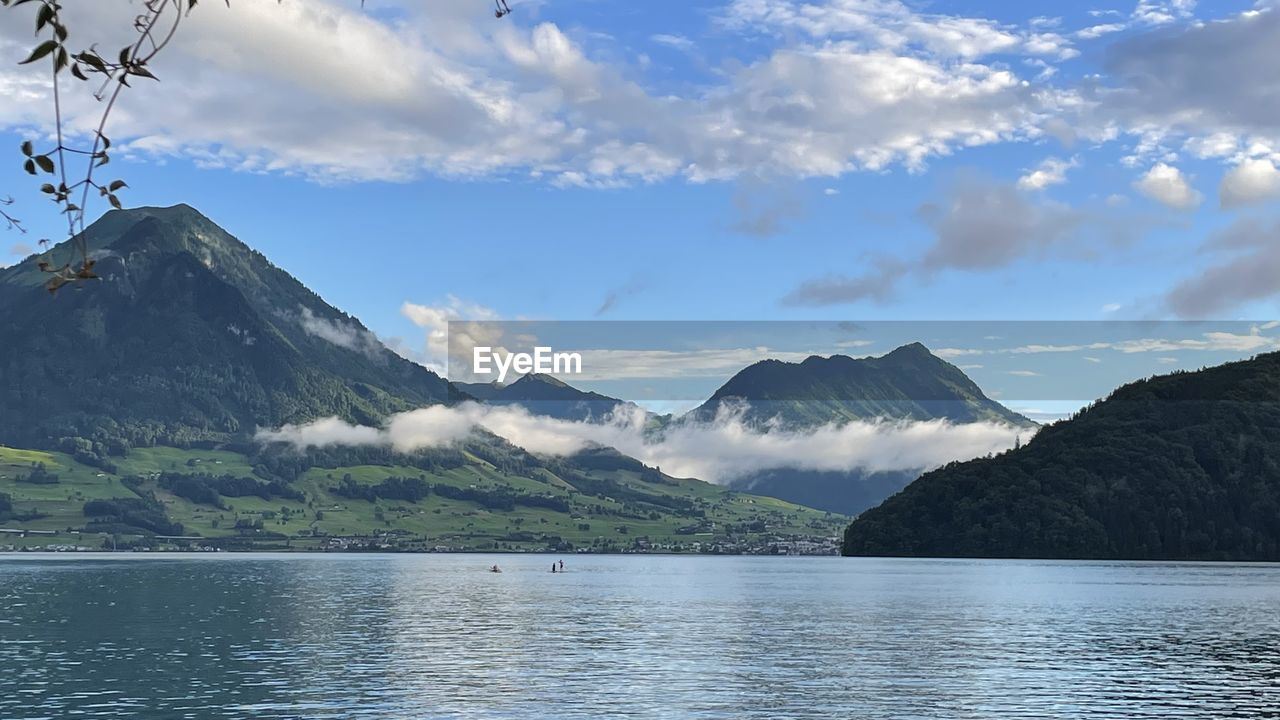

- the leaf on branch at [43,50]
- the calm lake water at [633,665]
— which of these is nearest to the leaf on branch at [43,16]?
the leaf on branch at [43,50]

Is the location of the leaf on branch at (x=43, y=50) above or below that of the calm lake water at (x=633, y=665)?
above

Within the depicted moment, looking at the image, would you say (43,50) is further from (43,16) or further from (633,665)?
(633,665)

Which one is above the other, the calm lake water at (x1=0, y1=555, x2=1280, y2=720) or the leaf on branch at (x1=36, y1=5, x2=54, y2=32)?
the leaf on branch at (x1=36, y1=5, x2=54, y2=32)

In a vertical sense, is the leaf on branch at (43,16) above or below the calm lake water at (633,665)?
above

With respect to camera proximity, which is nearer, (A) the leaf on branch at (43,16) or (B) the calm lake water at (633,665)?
(A) the leaf on branch at (43,16)

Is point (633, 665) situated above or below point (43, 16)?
below

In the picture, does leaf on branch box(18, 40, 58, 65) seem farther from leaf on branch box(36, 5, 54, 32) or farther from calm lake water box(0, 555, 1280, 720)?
calm lake water box(0, 555, 1280, 720)

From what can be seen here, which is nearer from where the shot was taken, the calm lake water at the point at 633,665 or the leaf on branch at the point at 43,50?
the leaf on branch at the point at 43,50

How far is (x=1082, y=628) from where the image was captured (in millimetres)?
160500

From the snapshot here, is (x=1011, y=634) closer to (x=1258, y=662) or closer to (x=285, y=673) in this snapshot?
(x=1258, y=662)

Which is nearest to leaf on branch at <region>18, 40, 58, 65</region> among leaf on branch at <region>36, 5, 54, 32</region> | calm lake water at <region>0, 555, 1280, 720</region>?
leaf on branch at <region>36, 5, 54, 32</region>

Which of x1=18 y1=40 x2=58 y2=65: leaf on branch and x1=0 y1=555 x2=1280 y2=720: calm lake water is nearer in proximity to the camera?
x1=18 y1=40 x2=58 y2=65: leaf on branch

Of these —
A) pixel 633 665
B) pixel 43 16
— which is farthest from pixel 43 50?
pixel 633 665

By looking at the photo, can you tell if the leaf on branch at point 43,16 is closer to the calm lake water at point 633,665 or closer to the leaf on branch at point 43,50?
the leaf on branch at point 43,50
